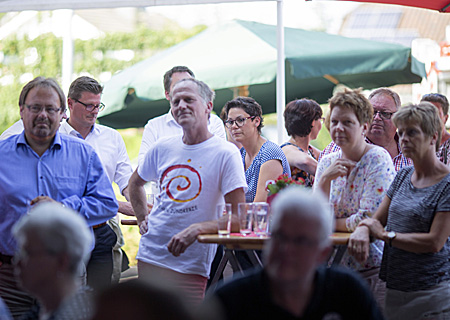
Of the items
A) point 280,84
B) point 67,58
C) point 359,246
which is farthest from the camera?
point 67,58

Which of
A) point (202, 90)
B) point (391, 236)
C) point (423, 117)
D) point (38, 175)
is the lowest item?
point (391, 236)

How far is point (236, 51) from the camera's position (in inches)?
324

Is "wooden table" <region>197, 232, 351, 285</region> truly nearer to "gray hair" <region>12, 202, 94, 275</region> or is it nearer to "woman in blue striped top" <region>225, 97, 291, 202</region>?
"woman in blue striped top" <region>225, 97, 291, 202</region>

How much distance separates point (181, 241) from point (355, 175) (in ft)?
3.37

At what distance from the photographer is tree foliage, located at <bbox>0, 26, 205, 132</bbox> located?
20.8 metres

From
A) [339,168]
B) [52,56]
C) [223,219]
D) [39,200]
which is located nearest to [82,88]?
[39,200]

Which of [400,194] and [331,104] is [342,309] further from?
[331,104]

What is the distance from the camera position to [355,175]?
3.69 m

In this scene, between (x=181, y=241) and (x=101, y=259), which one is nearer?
(x=181, y=241)

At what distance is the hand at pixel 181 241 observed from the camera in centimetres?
353

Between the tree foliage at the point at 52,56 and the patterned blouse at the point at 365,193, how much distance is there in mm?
17379

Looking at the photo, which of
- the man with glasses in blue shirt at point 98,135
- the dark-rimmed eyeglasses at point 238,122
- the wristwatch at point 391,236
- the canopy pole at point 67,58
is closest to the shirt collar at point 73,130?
the man with glasses in blue shirt at point 98,135

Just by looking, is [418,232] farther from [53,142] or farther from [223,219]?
[53,142]

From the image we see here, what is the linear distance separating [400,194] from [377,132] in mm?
1337
